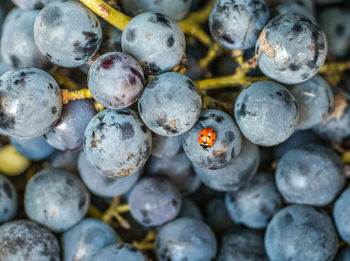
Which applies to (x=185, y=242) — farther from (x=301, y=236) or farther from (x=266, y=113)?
(x=266, y=113)

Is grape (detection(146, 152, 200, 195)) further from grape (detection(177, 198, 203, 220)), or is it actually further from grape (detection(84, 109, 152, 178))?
grape (detection(84, 109, 152, 178))

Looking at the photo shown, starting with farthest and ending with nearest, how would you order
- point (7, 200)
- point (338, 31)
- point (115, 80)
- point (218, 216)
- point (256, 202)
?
point (338, 31)
point (218, 216)
point (256, 202)
point (7, 200)
point (115, 80)

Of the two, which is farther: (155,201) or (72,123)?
(155,201)

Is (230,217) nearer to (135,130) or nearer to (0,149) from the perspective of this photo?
(135,130)

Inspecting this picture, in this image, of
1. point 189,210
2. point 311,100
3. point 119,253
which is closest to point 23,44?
point 119,253

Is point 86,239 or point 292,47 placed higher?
point 292,47

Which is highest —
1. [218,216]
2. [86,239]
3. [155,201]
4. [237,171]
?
[237,171]

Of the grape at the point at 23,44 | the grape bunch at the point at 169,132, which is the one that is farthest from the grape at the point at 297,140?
the grape at the point at 23,44

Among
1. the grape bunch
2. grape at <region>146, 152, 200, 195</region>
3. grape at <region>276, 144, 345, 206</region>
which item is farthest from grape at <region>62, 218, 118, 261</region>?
grape at <region>276, 144, 345, 206</region>
